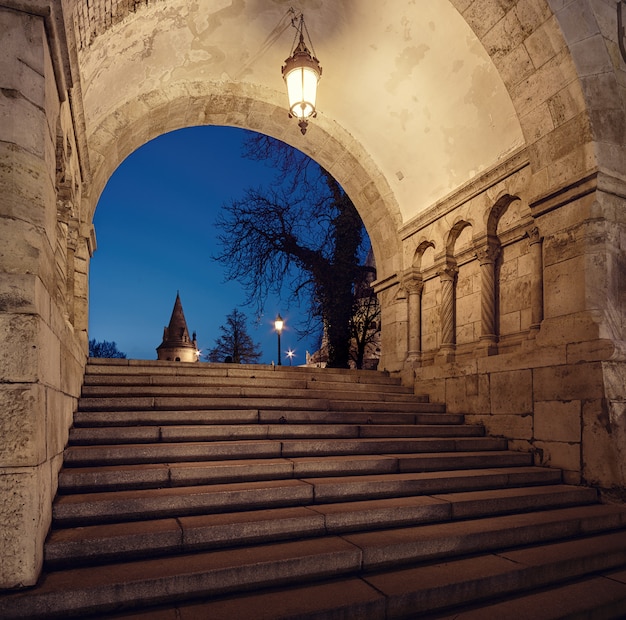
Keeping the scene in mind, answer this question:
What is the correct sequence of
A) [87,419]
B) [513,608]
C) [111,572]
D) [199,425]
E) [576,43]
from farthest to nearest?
[576,43] < [199,425] < [87,419] < [513,608] < [111,572]

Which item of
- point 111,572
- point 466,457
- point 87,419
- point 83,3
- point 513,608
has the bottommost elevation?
point 513,608

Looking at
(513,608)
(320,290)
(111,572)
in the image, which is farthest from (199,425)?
(320,290)

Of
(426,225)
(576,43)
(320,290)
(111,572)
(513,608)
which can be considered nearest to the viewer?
(111,572)

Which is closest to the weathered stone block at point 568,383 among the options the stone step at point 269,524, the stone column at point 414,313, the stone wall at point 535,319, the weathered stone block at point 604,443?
the stone wall at point 535,319

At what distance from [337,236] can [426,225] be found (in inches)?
221

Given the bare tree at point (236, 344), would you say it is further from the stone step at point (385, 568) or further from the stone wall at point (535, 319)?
the stone step at point (385, 568)

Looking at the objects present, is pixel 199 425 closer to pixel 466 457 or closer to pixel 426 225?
pixel 466 457

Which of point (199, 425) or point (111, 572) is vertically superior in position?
point (199, 425)

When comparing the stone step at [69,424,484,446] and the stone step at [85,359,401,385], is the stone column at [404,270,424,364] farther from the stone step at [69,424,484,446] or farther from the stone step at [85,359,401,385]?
the stone step at [69,424,484,446]

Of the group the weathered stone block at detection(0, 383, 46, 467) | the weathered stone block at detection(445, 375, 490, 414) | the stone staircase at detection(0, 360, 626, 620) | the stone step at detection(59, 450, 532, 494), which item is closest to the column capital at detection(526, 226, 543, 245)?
the weathered stone block at detection(445, 375, 490, 414)

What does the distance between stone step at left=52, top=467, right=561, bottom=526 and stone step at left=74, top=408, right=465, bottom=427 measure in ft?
3.57

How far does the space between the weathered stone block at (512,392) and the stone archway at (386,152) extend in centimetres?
2

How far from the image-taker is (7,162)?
2.65 m

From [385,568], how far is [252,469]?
1263mm
